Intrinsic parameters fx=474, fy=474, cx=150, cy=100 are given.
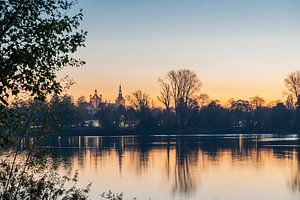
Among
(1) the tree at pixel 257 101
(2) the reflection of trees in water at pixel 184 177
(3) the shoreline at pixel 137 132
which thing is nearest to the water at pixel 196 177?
(2) the reflection of trees in water at pixel 184 177

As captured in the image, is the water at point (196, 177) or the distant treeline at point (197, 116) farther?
the distant treeline at point (197, 116)

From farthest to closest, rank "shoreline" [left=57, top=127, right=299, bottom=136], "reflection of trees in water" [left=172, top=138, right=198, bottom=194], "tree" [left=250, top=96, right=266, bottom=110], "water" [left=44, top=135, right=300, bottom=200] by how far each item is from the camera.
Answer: "tree" [left=250, top=96, right=266, bottom=110] < "shoreline" [left=57, top=127, right=299, bottom=136] < "reflection of trees in water" [left=172, top=138, right=198, bottom=194] < "water" [left=44, top=135, right=300, bottom=200]

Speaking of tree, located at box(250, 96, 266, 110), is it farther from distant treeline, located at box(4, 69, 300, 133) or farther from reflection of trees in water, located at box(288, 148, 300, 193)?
reflection of trees in water, located at box(288, 148, 300, 193)

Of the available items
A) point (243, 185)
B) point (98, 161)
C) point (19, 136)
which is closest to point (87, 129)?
point (98, 161)

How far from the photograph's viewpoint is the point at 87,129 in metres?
103

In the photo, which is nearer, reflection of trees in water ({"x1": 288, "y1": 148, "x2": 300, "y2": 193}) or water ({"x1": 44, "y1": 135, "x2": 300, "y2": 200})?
water ({"x1": 44, "y1": 135, "x2": 300, "y2": 200})

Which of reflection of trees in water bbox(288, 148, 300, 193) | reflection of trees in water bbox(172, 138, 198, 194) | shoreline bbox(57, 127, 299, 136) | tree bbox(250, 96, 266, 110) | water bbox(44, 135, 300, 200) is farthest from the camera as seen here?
tree bbox(250, 96, 266, 110)

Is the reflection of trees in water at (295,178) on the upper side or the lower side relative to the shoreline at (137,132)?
lower

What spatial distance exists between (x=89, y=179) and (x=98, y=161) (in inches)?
419

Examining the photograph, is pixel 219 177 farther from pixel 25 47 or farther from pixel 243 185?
pixel 25 47

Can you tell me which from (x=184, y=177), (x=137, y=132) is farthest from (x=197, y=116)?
(x=184, y=177)

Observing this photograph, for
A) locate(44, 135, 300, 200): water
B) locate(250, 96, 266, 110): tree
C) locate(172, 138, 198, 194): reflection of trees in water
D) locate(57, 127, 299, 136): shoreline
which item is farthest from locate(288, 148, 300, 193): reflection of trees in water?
locate(250, 96, 266, 110): tree

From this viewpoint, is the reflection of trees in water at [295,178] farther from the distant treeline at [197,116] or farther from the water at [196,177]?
the distant treeline at [197,116]

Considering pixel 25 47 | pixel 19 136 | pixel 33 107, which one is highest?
pixel 25 47
